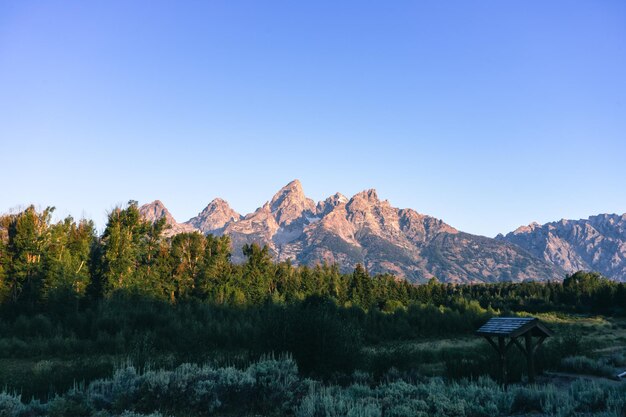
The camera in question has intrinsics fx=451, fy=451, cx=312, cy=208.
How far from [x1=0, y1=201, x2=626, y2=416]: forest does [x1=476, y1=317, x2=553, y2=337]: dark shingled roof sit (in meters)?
1.87

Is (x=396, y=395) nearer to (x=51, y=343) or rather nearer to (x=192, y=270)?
(x=51, y=343)

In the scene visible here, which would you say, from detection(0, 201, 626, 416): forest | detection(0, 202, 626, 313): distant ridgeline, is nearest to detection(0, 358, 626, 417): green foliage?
detection(0, 201, 626, 416): forest

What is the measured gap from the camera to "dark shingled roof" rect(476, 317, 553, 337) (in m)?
15.7

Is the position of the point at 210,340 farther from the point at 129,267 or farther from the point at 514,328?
the point at 514,328

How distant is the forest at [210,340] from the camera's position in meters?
11.8

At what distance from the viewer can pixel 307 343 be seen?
15773 millimetres

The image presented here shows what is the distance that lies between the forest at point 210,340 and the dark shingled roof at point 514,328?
187cm

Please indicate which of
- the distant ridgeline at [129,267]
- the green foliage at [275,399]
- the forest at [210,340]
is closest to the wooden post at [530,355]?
the forest at [210,340]

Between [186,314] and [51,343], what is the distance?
12423 mm

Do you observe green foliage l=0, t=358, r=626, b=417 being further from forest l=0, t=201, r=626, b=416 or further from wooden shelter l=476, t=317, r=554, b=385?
wooden shelter l=476, t=317, r=554, b=385

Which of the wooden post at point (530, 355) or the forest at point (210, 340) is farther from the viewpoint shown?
the wooden post at point (530, 355)

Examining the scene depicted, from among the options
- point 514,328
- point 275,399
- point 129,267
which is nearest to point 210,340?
point 129,267

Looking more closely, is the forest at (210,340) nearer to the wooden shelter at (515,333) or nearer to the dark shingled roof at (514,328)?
the wooden shelter at (515,333)

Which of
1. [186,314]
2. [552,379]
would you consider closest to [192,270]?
[186,314]
